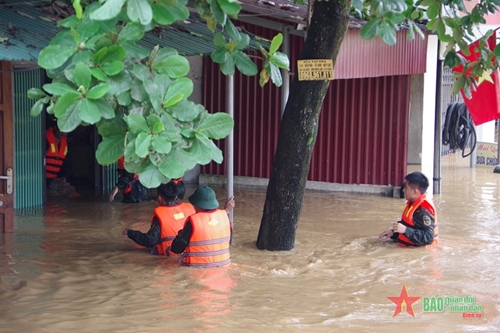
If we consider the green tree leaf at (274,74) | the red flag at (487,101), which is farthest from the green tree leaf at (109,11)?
the red flag at (487,101)

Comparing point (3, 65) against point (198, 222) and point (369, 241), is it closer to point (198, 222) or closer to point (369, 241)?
point (198, 222)

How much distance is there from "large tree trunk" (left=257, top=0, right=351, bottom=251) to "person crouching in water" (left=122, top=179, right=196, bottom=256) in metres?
1.18

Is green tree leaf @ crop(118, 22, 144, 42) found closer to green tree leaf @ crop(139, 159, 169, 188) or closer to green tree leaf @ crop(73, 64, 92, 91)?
green tree leaf @ crop(73, 64, 92, 91)

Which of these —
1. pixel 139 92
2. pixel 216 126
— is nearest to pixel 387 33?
pixel 216 126

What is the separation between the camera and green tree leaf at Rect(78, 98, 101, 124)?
3533mm

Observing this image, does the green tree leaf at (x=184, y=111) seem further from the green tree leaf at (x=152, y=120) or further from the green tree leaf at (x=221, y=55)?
the green tree leaf at (x=221, y=55)

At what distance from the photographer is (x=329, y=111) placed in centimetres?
1451

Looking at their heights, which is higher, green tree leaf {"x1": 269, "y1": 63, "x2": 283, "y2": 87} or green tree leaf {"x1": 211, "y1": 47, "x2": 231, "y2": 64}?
green tree leaf {"x1": 211, "y1": 47, "x2": 231, "y2": 64}

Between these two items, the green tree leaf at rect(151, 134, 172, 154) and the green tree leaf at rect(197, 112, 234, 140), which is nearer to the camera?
the green tree leaf at rect(151, 134, 172, 154)

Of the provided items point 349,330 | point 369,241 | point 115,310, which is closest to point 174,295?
point 115,310

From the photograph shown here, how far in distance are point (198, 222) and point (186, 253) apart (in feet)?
1.44

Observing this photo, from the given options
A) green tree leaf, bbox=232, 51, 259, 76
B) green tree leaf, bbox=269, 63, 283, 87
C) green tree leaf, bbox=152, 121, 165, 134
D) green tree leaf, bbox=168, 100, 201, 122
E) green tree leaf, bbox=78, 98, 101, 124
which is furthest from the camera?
green tree leaf, bbox=269, 63, 283, 87

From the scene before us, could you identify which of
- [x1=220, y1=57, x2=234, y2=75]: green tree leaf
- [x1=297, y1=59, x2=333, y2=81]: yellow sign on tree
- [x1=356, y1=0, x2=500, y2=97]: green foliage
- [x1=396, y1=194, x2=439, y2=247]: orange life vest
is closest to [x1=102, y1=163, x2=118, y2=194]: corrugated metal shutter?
[x1=297, y1=59, x2=333, y2=81]: yellow sign on tree

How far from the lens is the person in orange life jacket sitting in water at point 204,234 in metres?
7.42
